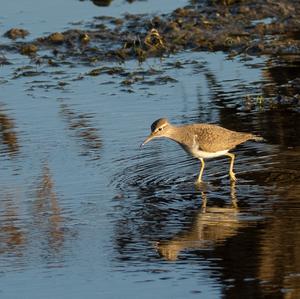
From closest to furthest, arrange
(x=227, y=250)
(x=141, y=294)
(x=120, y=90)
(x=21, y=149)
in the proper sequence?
(x=141, y=294) < (x=227, y=250) < (x=21, y=149) < (x=120, y=90)

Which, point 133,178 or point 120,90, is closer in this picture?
point 133,178

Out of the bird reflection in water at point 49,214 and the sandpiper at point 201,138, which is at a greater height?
the sandpiper at point 201,138

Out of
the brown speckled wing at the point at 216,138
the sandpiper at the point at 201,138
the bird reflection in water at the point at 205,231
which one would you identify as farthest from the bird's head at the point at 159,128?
the bird reflection in water at the point at 205,231

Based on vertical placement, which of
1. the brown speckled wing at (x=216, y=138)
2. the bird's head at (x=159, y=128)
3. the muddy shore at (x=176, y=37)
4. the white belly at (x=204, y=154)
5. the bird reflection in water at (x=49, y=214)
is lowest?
the bird reflection in water at (x=49, y=214)

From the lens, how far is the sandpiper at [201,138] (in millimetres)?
10961

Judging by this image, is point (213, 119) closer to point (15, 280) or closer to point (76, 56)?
point (76, 56)

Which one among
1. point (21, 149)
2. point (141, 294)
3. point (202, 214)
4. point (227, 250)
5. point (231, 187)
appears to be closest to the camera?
point (141, 294)

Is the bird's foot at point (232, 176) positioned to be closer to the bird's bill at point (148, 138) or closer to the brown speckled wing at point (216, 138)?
the brown speckled wing at point (216, 138)

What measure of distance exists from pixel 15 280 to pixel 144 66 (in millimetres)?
7193

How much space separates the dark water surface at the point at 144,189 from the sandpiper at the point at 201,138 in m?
0.23

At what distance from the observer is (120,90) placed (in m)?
14.1

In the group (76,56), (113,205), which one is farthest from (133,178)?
(76,56)

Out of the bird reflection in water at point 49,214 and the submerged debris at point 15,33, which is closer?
the bird reflection in water at point 49,214

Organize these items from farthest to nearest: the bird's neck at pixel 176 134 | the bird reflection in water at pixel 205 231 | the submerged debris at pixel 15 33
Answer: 1. the submerged debris at pixel 15 33
2. the bird's neck at pixel 176 134
3. the bird reflection in water at pixel 205 231
